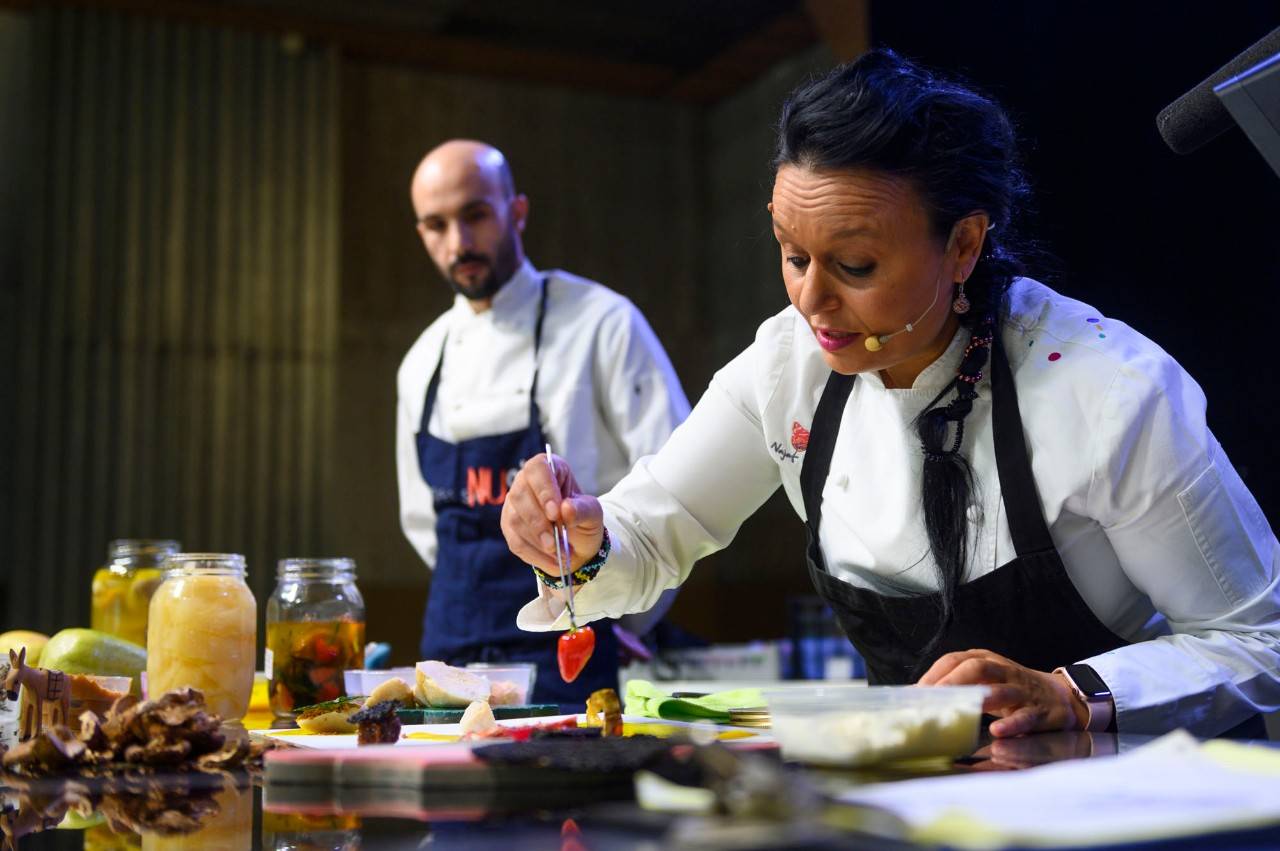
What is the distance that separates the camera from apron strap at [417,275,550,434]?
10.4ft

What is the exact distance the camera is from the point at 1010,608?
1564 mm

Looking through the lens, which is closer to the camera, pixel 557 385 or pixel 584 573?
pixel 584 573

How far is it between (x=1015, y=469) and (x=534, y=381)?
177 cm

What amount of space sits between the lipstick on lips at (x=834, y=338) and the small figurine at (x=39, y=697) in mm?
933

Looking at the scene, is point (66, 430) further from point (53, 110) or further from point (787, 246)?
point (787, 246)

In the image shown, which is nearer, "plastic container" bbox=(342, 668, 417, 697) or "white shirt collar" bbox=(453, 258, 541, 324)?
"plastic container" bbox=(342, 668, 417, 697)

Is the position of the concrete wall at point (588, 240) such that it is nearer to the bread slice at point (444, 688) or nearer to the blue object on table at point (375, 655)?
the blue object on table at point (375, 655)

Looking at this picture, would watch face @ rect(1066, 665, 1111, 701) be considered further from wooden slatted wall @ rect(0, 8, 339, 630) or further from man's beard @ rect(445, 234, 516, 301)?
wooden slatted wall @ rect(0, 8, 339, 630)

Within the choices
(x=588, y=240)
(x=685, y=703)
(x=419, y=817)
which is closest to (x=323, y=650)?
(x=685, y=703)

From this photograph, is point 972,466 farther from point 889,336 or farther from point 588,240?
point 588,240

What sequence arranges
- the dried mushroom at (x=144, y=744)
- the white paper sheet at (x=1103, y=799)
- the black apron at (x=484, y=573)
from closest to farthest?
the white paper sheet at (x=1103, y=799) → the dried mushroom at (x=144, y=744) → the black apron at (x=484, y=573)

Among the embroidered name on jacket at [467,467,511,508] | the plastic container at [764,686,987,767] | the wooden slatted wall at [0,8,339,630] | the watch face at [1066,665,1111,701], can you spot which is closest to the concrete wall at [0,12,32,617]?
the wooden slatted wall at [0,8,339,630]

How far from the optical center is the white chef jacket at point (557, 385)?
312 centimetres

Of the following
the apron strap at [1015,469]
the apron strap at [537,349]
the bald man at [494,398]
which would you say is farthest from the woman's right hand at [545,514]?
the apron strap at [537,349]
